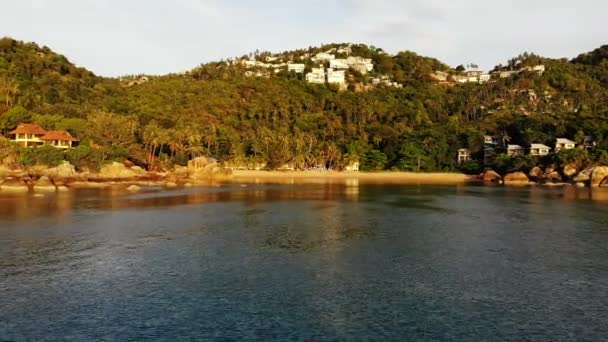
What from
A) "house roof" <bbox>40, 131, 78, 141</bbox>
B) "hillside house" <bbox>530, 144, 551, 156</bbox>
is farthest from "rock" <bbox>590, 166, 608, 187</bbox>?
"house roof" <bbox>40, 131, 78, 141</bbox>

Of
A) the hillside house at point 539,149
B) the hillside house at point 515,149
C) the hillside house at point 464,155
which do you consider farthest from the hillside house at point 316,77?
the hillside house at point 539,149

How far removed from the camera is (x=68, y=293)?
1845 centimetres

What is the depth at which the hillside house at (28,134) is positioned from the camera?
76938mm

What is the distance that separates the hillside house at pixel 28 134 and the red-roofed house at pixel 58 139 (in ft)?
3.37

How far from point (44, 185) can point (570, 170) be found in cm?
8134

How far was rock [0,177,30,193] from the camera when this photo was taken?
58.0 meters

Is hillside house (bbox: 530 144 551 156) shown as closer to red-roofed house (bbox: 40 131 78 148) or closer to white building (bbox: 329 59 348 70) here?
red-roofed house (bbox: 40 131 78 148)

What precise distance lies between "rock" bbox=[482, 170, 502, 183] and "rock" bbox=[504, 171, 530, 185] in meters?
2.57

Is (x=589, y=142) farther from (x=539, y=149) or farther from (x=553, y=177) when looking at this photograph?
(x=553, y=177)

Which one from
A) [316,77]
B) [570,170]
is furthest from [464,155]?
[316,77]

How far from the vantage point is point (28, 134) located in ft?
254

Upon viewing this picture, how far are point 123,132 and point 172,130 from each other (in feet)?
40.2

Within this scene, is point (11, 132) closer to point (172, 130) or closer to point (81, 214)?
point (172, 130)

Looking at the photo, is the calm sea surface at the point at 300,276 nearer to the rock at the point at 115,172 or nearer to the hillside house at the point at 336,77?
the rock at the point at 115,172
